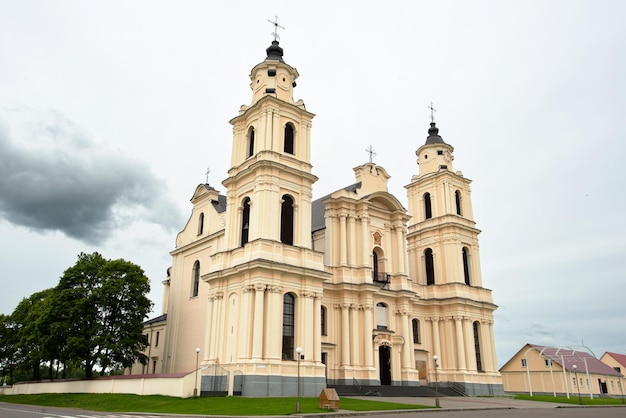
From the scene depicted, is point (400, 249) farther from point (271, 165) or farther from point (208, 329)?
point (208, 329)

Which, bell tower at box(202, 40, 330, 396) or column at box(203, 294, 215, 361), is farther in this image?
column at box(203, 294, 215, 361)

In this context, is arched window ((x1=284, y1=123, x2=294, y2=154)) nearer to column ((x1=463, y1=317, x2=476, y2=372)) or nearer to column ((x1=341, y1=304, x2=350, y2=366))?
column ((x1=341, y1=304, x2=350, y2=366))

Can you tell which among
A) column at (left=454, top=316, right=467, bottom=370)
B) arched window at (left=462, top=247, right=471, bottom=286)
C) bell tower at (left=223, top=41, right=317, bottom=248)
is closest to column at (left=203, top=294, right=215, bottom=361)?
bell tower at (left=223, top=41, right=317, bottom=248)

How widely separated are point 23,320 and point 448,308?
3557cm

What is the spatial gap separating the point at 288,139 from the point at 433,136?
62.0 feet

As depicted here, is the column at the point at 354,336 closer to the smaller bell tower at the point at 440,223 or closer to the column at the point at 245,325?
the column at the point at 245,325

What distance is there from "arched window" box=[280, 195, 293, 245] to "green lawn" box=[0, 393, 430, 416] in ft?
32.4

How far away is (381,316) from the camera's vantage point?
37.8 meters

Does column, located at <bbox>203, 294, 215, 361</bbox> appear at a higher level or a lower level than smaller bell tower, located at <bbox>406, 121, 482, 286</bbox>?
lower

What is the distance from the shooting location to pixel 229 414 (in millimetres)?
19750

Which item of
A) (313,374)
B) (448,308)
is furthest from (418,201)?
(313,374)

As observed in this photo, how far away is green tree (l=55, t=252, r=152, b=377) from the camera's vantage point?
34.7m

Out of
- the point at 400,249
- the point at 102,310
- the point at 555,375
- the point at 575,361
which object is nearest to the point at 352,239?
the point at 400,249

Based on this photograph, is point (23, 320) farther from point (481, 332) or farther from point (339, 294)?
point (481, 332)
